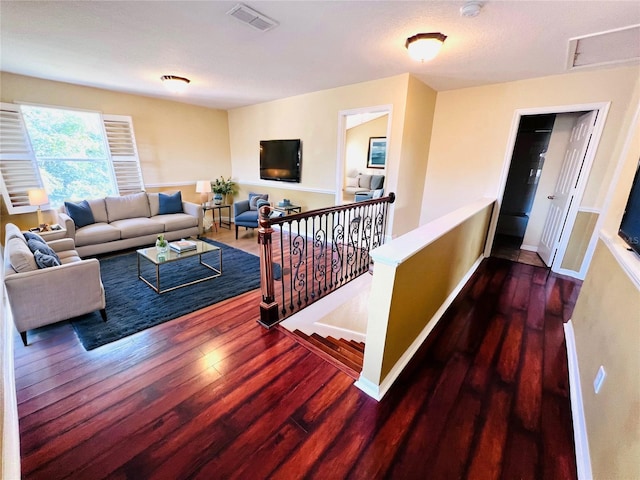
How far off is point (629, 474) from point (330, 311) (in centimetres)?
223

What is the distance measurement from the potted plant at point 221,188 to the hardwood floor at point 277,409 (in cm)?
395

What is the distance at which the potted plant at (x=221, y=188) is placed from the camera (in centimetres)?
590

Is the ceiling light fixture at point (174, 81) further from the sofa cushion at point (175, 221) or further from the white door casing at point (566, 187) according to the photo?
the white door casing at point (566, 187)

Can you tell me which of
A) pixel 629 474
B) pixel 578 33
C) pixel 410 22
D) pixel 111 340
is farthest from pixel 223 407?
pixel 578 33

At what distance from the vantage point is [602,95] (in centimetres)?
291

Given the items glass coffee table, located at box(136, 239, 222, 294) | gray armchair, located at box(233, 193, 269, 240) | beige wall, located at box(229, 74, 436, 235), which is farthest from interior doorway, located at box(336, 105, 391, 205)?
glass coffee table, located at box(136, 239, 222, 294)

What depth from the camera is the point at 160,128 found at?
204 inches

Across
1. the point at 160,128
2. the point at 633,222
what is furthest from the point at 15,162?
the point at 633,222

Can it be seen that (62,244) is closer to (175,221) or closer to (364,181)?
(175,221)

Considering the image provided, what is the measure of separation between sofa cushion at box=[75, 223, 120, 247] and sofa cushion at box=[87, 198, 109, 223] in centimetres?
15

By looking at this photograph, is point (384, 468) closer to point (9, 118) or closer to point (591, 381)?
point (591, 381)

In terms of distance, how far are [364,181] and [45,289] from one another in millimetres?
7331

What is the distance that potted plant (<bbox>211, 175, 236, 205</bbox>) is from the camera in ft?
19.4

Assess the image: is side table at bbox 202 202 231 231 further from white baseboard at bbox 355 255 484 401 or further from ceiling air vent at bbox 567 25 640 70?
ceiling air vent at bbox 567 25 640 70
